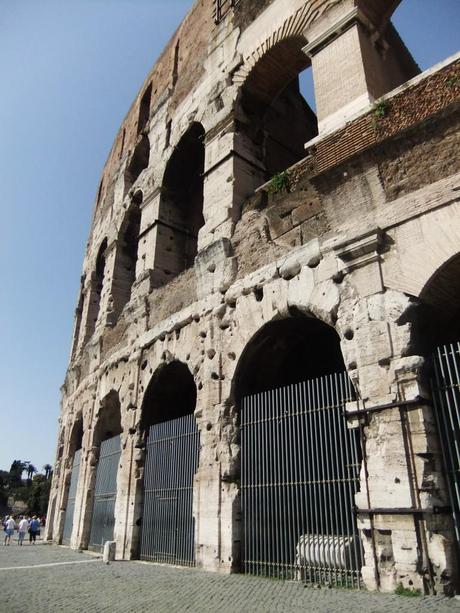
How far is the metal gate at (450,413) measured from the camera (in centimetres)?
371

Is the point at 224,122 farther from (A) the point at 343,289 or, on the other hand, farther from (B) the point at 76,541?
(B) the point at 76,541

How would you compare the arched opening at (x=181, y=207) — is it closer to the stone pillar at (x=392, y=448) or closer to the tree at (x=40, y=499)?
the stone pillar at (x=392, y=448)

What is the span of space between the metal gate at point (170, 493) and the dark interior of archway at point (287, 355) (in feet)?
3.47

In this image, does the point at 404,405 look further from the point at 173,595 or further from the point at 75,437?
the point at 75,437

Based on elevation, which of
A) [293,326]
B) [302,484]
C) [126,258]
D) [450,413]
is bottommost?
[302,484]

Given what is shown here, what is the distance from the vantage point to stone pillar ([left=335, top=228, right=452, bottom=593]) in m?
3.61

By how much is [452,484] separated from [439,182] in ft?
8.42

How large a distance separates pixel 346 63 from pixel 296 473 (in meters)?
4.78

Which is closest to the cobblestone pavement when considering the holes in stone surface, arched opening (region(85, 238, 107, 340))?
the holes in stone surface

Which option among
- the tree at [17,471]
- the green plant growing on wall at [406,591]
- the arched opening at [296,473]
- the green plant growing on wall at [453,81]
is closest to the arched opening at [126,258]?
the arched opening at [296,473]

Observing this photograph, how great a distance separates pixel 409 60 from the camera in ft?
24.6

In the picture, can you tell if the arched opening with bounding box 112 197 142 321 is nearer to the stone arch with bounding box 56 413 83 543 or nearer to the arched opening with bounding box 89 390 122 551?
the arched opening with bounding box 89 390 122 551

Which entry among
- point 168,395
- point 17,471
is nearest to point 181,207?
point 168,395

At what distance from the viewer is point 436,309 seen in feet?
14.5
